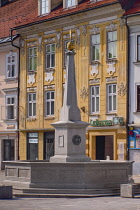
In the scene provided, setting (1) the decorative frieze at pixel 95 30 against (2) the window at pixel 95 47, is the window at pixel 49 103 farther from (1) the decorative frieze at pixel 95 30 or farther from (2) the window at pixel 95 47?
(1) the decorative frieze at pixel 95 30

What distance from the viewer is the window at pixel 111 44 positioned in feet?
122

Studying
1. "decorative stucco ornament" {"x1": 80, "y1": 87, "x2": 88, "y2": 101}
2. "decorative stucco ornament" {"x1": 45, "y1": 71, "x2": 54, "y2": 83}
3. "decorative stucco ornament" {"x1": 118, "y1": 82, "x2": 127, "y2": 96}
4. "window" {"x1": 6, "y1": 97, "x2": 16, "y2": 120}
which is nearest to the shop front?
"decorative stucco ornament" {"x1": 118, "y1": 82, "x2": 127, "y2": 96}

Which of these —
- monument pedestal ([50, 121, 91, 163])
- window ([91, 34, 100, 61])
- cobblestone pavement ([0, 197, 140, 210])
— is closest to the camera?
cobblestone pavement ([0, 197, 140, 210])

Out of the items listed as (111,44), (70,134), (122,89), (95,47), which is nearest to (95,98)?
(122,89)

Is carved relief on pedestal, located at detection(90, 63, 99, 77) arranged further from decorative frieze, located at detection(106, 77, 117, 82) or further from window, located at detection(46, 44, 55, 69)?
window, located at detection(46, 44, 55, 69)

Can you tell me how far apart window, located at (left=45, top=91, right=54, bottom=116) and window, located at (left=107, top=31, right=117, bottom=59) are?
564cm

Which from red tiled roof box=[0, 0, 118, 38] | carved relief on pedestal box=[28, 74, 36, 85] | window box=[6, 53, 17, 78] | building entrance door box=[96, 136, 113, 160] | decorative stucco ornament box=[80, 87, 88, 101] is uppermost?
red tiled roof box=[0, 0, 118, 38]

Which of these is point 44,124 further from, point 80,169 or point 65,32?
point 80,169

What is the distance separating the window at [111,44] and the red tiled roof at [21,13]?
10.4 ft

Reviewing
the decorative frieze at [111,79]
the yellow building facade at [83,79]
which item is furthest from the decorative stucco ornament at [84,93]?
the decorative frieze at [111,79]

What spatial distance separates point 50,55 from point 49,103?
10.4 feet

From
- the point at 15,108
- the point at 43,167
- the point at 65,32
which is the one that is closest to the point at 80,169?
the point at 43,167

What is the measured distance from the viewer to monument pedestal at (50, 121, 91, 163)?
2509 cm

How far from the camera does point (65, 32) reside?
40.2 meters
